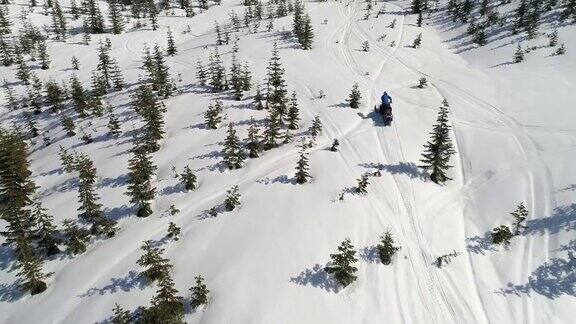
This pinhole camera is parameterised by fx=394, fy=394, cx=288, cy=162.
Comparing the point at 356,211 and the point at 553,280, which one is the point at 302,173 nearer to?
the point at 356,211

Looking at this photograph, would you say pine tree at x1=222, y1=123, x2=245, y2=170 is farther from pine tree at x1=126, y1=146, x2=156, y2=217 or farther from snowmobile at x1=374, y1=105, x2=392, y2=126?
snowmobile at x1=374, y1=105, x2=392, y2=126

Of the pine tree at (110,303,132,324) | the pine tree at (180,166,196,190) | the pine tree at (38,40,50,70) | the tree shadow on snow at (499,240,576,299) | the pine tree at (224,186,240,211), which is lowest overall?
the tree shadow on snow at (499,240,576,299)

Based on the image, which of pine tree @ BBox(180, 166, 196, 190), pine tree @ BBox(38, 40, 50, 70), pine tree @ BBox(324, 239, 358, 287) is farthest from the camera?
pine tree @ BBox(38, 40, 50, 70)

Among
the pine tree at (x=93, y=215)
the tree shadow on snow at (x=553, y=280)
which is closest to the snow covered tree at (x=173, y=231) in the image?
the pine tree at (x=93, y=215)

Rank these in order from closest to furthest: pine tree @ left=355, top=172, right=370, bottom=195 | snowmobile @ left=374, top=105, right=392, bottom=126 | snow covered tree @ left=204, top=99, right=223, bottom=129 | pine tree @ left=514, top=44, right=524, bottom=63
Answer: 1. pine tree @ left=355, top=172, right=370, bottom=195
2. snowmobile @ left=374, top=105, right=392, bottom=126
3. snow covered tree @ left=204, top=99, right=223, bottom=129
4. pine tree @ left=514, top=44, right=524, bottom=63

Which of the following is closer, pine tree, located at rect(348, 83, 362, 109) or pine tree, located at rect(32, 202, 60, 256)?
pine tree, located at rect(32, 202, 60, 256)

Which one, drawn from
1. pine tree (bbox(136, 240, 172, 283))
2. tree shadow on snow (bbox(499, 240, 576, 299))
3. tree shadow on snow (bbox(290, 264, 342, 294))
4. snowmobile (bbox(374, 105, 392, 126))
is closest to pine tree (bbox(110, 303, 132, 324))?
pine tree (bbox(136, 240, 172, 283))

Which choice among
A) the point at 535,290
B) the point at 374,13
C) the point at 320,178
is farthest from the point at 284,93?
the point at 374,13
